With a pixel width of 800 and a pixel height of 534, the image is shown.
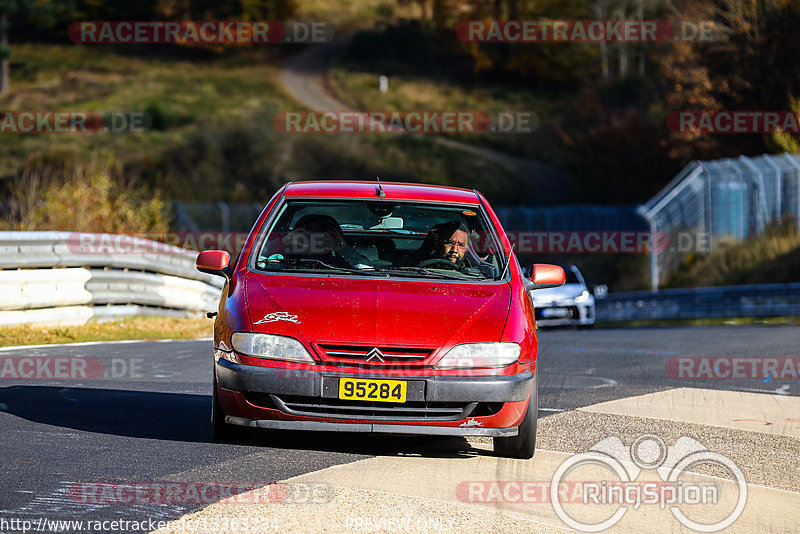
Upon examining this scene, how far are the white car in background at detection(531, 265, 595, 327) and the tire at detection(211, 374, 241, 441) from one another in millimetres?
15094

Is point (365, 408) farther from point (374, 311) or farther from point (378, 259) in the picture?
point (378, 259)

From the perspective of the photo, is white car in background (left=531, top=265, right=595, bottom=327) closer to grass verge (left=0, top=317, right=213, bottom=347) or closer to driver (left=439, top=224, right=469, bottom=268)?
grass verge (left=0, top=317, right=213, bottom=347)

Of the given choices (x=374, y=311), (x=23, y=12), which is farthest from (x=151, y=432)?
(x=23, y=12)

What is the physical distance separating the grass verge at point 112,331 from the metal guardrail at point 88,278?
0.43 feet

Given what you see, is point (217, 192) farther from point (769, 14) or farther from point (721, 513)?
point (721, 513)

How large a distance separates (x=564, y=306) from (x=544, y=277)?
47.2 feet

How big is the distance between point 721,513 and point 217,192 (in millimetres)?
48174

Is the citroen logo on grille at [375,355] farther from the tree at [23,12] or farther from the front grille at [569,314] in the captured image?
the tree at [23,12]

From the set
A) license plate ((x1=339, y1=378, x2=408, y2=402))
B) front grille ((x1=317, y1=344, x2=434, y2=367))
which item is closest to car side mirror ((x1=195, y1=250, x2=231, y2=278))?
front grille ((x1=317, y1=344, x2=434, y2=367))

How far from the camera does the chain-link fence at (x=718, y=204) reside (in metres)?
28.9

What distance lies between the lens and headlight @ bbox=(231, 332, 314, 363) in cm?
655

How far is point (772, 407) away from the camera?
9469mm

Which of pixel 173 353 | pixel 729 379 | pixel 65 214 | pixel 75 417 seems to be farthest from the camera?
pixel 65 214

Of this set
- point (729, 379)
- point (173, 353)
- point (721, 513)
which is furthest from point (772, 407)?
point (173, 353)
